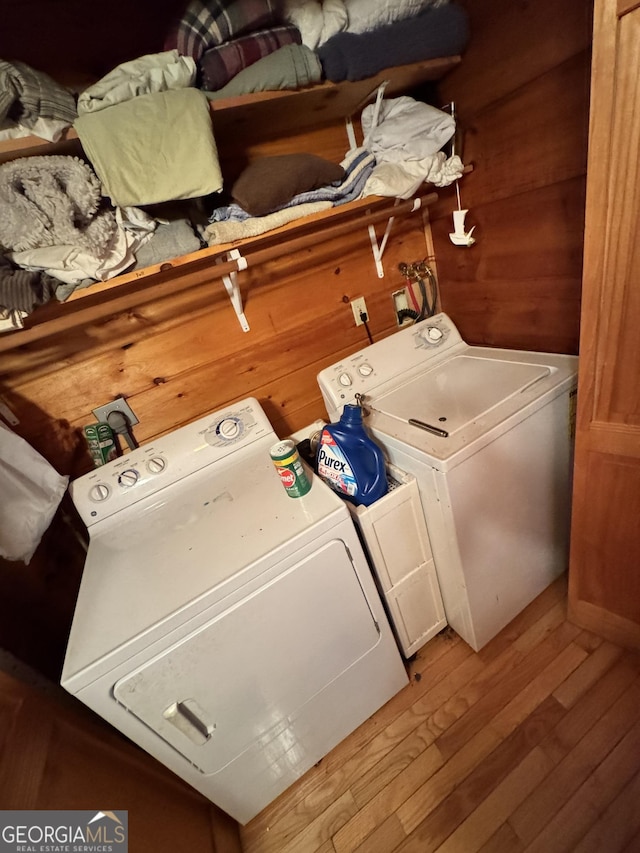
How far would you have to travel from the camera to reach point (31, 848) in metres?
0.63

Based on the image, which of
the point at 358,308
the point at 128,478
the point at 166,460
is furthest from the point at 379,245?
the point at 128,478

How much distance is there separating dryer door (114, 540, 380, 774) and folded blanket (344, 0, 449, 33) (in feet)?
4.84

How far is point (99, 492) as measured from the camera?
1.20 metres

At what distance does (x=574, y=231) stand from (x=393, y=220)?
2.32 feet

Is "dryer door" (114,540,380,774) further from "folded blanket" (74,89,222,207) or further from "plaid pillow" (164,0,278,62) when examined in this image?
"plaid pillow" (164,0,278,62)

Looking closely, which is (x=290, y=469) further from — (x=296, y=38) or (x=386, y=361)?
(x=296, y=38)

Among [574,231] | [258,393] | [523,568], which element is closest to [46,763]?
[258,393]

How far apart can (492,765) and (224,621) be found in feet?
3.44

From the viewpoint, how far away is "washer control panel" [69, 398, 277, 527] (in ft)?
3.94

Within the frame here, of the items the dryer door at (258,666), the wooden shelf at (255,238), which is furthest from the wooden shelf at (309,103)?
the dryer door at (258,666)

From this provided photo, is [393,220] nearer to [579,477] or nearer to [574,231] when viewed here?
[574,231]

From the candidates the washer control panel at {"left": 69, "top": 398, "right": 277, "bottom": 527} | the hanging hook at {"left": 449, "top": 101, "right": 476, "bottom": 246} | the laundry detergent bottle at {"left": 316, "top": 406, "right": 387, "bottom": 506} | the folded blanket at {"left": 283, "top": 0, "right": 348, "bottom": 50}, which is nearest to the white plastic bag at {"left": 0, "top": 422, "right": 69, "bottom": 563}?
the washer control panel at {"left": 69, "top": 398, "right": 277, "bottom": 527}

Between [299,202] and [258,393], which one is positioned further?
[258,393]

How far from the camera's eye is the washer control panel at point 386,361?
1456 millimetres
